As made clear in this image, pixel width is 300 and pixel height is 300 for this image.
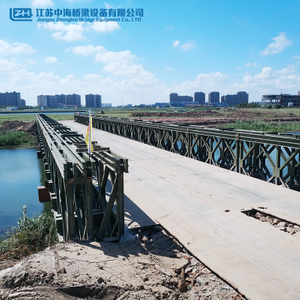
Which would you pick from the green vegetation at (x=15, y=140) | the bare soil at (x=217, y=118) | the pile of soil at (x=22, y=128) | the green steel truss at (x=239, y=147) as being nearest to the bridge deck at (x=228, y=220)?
the green steel truss at (x=239, y=147)

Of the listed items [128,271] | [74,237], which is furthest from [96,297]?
[74,237]

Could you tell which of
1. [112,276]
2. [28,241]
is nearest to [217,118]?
[28,241]

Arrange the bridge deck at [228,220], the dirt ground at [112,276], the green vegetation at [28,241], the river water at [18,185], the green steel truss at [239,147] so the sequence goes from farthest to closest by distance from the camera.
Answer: the river water at [18,185], the green steel truss at [239,147], the green vegetation at [28,241], the bridge deck at [228,220], the dirt ground at [112,276]

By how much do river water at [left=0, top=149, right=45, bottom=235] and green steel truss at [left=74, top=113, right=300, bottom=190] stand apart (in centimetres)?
810

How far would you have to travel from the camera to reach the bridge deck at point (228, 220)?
4.77 m

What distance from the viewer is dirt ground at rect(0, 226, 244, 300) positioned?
444cm

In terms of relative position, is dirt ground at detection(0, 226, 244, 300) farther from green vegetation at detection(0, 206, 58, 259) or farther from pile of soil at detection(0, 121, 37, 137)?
pile of soil at detection(0, 121, 37, 137)

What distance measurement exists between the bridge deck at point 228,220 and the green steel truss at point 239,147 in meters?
1.35

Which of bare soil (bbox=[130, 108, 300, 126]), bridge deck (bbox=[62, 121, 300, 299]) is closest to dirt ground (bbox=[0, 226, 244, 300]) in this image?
bridge deck (bbox=[62, 121, 300, 299])

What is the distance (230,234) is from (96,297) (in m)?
2.95

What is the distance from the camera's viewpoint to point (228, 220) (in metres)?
7.02

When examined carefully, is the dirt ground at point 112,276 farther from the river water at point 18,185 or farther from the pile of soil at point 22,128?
the pile of soil at point 22,128

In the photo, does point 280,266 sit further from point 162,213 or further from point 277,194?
point 277,194

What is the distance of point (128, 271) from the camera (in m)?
4.99
